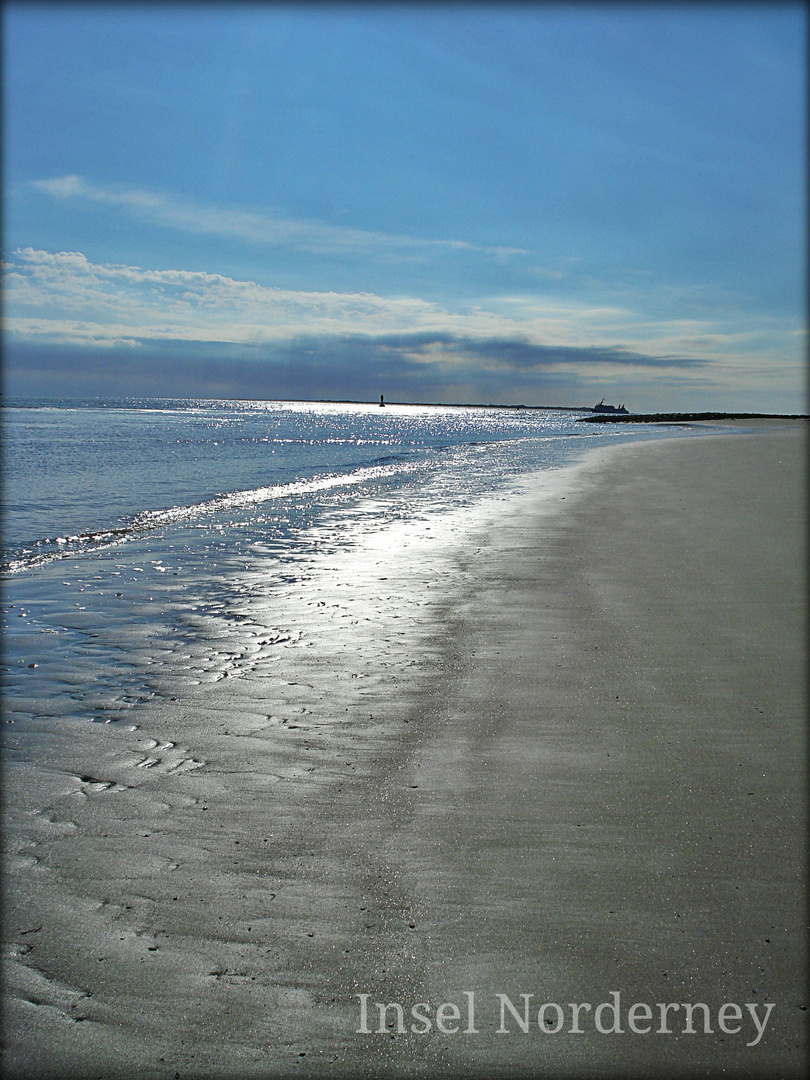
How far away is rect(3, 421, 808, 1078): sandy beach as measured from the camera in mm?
2410

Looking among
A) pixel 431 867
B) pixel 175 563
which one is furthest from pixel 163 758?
pixel 175 563

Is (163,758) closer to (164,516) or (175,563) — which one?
(175,563)

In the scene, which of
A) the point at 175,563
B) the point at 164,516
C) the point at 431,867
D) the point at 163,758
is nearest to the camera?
the point at 431,867

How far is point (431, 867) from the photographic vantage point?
126 inches

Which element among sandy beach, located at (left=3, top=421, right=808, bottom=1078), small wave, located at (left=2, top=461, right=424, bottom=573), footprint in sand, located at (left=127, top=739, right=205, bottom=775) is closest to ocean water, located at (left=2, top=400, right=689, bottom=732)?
small wave, located at (left=2, top=461, right=424, bottom=573)

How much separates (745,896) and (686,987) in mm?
656

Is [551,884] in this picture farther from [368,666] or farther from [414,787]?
[368,666]

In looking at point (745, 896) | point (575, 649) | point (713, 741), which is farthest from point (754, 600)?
point (745, 896)

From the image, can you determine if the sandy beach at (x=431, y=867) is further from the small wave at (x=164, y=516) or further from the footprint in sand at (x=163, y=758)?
the small wave at (x=164, y=516)

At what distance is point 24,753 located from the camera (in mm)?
4496

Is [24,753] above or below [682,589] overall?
below

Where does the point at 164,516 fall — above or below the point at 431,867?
above

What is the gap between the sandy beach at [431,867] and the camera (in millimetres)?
2410

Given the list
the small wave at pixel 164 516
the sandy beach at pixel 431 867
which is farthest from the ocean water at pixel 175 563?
the sandy beach at pixel 431 867
